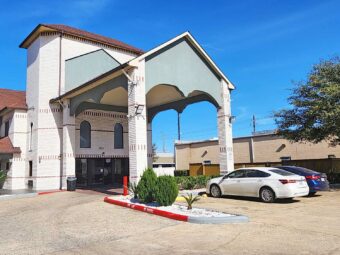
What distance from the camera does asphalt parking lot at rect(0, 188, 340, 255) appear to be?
23.2 ft

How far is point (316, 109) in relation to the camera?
20.3 metres

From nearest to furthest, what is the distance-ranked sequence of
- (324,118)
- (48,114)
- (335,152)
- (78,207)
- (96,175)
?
(78,207), (324,118), (48,114), (96,175), (335,152)

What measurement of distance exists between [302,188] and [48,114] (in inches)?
673

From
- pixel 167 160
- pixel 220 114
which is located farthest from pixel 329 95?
pixel 167 160

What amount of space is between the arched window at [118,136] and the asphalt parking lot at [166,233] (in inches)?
572

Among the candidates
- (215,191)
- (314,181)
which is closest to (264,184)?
(215,191)

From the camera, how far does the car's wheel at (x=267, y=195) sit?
46.3ft

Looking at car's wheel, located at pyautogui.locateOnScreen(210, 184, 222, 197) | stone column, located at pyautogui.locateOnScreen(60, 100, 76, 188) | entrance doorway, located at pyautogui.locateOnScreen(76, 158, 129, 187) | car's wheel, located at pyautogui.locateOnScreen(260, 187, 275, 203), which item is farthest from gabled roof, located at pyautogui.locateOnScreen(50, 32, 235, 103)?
car's wheel, located at pyautogui.locateOnScreen(260, 187, 275, 203)

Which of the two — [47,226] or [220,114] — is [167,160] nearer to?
[220,114]

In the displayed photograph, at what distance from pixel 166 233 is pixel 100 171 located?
18205 millimetres

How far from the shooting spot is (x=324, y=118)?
19.8 m

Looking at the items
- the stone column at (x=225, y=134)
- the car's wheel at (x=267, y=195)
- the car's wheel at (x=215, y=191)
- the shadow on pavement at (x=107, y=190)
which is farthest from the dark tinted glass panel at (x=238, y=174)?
the shadow on pavement at (x=107, y=190)

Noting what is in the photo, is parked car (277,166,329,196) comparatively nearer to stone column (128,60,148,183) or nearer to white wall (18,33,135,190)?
stone column (128,60,148,183)

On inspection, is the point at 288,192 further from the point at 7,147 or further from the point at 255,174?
the point at 7,147
